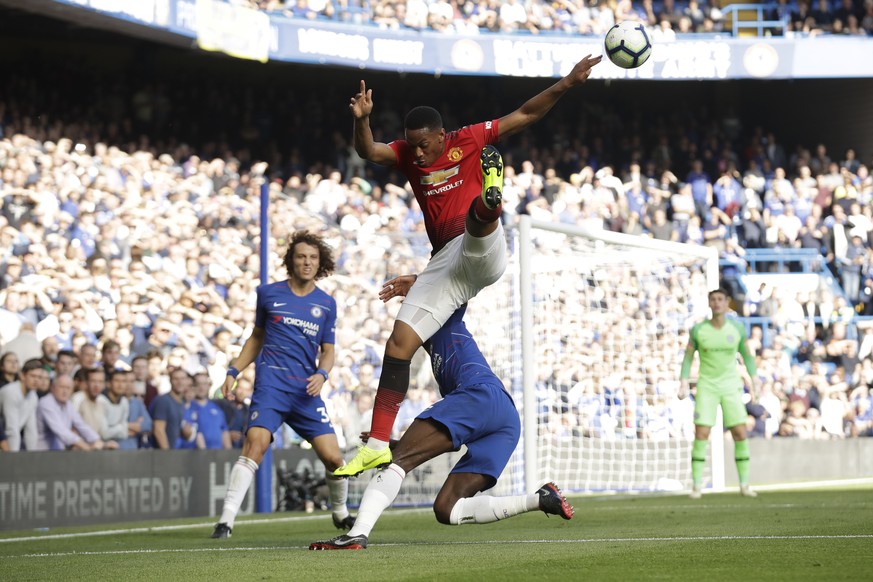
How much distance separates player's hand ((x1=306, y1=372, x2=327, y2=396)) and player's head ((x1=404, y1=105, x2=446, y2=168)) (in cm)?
259

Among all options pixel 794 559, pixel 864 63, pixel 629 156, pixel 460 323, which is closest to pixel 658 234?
pixel 629 156

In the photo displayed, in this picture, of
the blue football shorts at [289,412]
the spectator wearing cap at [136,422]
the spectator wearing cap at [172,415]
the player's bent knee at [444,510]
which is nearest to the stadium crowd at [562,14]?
the spectator wearing cap at [172,415]

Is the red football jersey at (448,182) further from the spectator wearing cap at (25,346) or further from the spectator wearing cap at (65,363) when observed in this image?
the spectator wearing cap at (25,346)

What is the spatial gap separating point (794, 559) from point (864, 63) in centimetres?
2460

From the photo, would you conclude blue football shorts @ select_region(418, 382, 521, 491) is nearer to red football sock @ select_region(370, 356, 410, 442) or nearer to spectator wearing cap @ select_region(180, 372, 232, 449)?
red football sock @ select_region(370, 356, 410, 442)

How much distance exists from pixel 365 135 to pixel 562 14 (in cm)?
2129

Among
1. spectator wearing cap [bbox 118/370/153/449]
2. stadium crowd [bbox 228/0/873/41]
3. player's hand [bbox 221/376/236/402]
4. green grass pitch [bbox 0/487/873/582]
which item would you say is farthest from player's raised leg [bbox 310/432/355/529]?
stadium crowd [bbox 228/0/873/41]

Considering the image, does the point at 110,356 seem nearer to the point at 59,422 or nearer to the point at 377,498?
the point at 59,422

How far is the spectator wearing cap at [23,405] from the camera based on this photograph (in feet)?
40.4

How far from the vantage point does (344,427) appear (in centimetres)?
1495

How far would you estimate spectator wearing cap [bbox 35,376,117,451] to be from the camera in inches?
497

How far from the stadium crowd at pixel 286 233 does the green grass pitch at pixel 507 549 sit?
2533 millimetres

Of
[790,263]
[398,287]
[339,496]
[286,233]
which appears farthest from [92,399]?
[790,263]

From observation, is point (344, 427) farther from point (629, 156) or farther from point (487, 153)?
point (629, 156)
